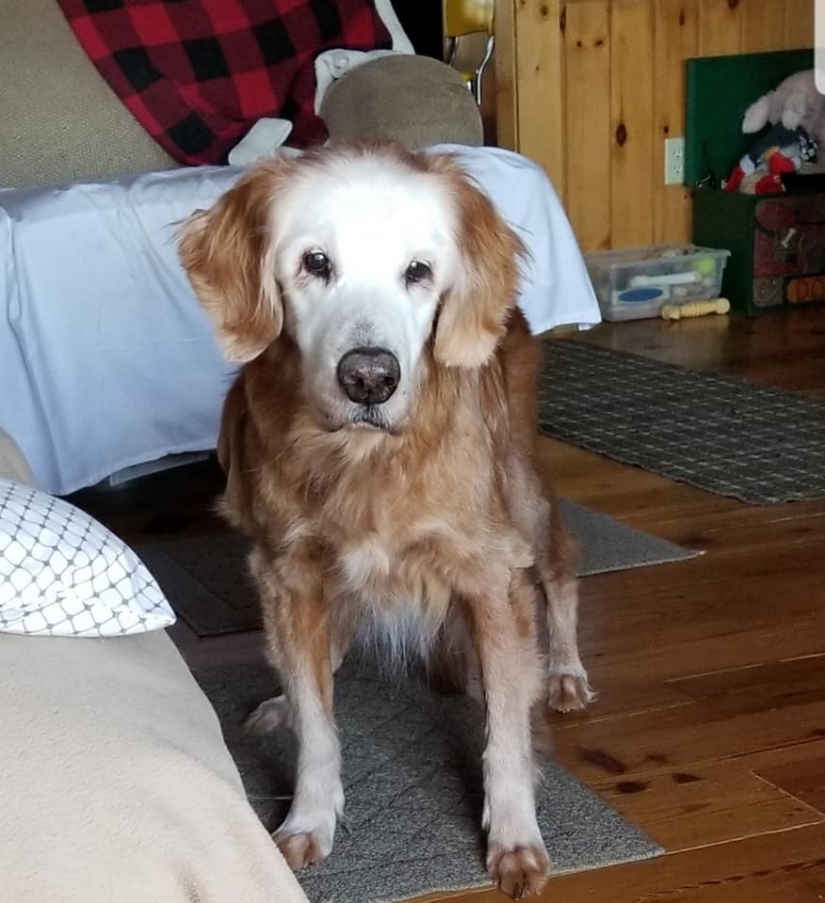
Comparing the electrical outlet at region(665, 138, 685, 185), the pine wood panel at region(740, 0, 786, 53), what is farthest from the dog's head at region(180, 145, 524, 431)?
the pine wood panel at region(740, 0, 786, 53)

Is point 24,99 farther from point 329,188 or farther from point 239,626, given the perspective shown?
point 329,188

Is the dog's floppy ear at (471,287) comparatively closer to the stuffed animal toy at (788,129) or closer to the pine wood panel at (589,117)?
the pine wood panel at (589,117)

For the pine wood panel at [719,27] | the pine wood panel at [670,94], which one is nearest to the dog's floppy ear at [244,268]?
the pine wood panel at [670,94]

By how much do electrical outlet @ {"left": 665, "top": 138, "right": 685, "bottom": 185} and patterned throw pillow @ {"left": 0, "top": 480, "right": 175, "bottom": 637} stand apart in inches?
156

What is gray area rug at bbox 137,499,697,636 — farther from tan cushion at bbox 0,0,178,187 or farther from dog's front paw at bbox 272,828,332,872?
tan cushion at bbox 0,0,178,187

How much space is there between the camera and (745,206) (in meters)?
4.72

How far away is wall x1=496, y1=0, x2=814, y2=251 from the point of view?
15.0ft

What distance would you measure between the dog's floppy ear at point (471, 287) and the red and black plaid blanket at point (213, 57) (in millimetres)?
1858

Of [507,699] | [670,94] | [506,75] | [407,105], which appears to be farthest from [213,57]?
[507,699]

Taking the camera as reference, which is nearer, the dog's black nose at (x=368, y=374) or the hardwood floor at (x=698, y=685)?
the dog's black nose at (x=368, y=374)

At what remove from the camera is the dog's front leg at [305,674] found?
1.70 m

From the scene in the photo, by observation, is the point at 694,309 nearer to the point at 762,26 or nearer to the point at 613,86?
the point at 613,86

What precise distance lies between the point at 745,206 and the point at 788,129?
35 centimetres

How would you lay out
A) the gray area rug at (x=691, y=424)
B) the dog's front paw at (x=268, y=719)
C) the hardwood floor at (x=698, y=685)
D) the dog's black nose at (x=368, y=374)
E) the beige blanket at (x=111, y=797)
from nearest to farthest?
the beige blanket at (x=111, y=797) < the dog's black nose at (x=368, y=374) < the hardwood floor at (x=698, y=685) < the dog's front paw at (x=268, y=719) < the gray area rug at (x=691, y=424)
